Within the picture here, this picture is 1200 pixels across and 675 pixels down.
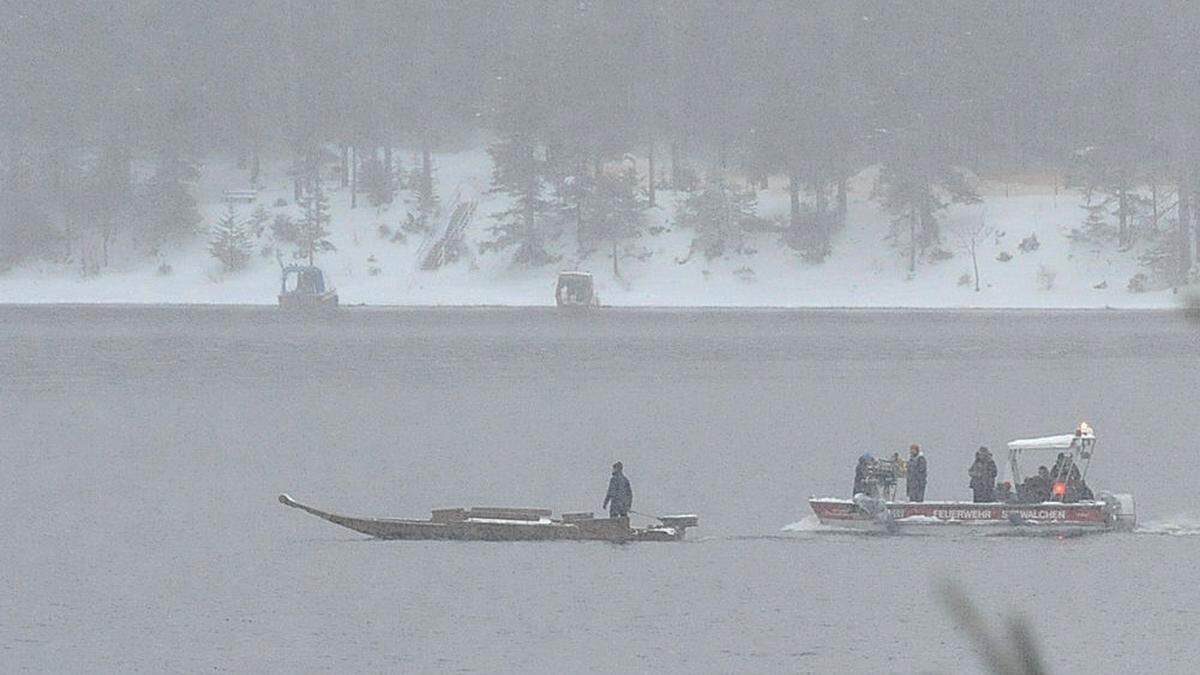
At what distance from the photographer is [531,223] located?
136000 mm

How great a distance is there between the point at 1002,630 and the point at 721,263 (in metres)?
133

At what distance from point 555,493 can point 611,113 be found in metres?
85.6

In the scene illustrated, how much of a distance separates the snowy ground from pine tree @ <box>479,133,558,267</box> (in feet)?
4.38

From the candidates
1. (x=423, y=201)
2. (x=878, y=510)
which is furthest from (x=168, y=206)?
(x=878, y=510)

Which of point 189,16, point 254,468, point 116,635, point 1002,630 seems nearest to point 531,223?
point 189,16

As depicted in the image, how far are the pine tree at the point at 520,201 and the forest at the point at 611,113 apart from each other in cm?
24

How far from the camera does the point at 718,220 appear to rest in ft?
436

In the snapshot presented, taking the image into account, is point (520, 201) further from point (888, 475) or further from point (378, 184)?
point (888, 475)

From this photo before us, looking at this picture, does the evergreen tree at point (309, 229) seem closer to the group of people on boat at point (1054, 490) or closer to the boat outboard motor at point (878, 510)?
the boat outboard motor at point (878, 510)

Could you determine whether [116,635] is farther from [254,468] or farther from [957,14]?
[957,14]

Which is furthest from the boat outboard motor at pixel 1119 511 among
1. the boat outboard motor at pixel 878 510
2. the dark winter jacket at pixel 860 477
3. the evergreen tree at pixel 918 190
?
the evergreen tree at pixel 918 190

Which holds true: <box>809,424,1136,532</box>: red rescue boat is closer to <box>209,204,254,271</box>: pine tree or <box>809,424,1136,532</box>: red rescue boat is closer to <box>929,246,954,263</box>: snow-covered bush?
<box>929,246,954,263</box>: snow-covered bush

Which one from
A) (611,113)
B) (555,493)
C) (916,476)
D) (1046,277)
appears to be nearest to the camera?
(916,476)

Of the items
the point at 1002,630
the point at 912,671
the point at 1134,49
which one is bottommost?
the point at 912,671
